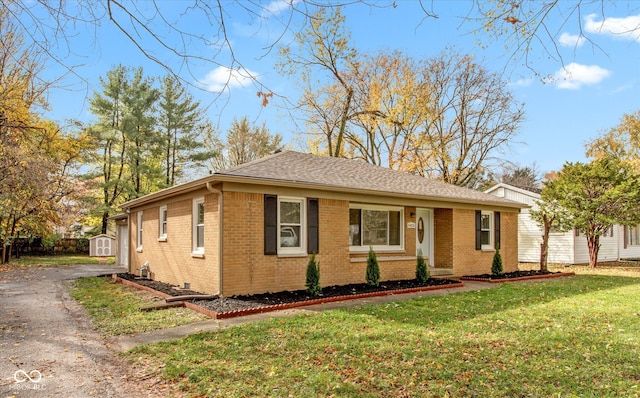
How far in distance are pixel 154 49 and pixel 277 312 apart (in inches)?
227

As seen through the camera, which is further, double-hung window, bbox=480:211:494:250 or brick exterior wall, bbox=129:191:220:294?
double-hung window, bbox=480:211:494:250

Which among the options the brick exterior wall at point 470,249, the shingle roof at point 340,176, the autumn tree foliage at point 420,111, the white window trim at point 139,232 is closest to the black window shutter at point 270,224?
the shingle roof at point 340,176

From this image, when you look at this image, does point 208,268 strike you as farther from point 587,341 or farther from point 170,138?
point 170,138

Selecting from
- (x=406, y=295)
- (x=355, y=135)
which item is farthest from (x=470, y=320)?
(x=355, y=135)

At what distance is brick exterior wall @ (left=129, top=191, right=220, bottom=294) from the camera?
971 cm

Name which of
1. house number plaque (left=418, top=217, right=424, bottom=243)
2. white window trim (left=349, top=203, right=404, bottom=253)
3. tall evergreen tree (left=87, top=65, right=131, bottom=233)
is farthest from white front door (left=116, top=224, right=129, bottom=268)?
house number plaque (left=418, top=217, right=424, bottom=243)

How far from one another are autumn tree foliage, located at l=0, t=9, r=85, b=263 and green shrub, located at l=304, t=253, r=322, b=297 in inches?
248

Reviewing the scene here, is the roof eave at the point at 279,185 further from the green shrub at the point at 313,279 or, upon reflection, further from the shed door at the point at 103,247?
the shed door at the point at 103,247

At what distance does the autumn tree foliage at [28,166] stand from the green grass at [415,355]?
5.44 m

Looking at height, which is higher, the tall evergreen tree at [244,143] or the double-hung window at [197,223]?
the tall evergreen tree at [244,143]

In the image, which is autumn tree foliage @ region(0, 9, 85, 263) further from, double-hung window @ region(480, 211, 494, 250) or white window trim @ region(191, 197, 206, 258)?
double-hung window @ region(480, 211, 494, 250)

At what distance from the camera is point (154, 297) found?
33.2ft

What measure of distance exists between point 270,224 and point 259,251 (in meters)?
0.69

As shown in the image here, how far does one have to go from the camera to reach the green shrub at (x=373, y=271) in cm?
1134
